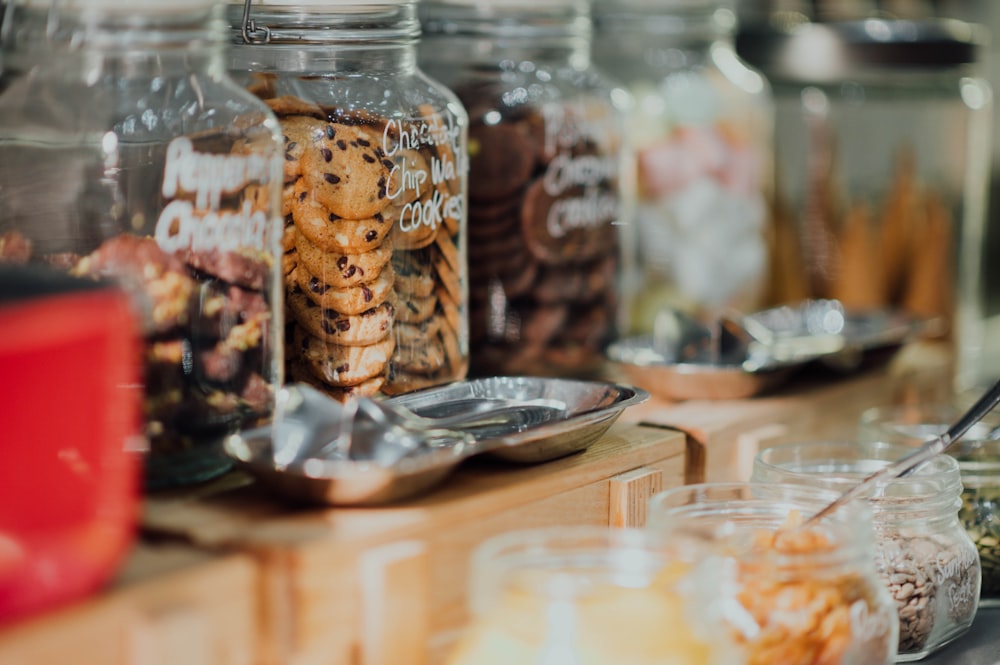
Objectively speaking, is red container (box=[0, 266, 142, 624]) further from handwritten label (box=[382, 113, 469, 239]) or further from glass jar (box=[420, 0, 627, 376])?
glass jar (box=[420, 0, 627, 376])

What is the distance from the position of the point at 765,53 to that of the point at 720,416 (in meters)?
0.59

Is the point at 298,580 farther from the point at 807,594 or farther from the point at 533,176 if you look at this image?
the point at 533,176

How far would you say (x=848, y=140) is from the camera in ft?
4.99

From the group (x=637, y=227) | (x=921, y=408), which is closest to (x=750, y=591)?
(x=921, y=408)

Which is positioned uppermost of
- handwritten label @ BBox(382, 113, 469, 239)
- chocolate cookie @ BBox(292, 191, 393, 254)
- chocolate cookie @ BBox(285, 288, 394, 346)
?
handwritten label @ BBox(382, 113, 469, 239)

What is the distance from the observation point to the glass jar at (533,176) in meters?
1.07

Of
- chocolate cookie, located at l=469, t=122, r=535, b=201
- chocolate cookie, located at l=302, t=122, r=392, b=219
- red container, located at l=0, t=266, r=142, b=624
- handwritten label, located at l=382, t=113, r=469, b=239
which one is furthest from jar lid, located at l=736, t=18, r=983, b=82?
red container, located at l=0, t=266, r=142, b=624

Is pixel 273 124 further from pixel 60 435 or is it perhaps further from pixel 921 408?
pixel 921 408

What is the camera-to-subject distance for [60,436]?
563 mm

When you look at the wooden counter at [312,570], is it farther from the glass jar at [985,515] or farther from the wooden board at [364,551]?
the glass jar at [985,515]

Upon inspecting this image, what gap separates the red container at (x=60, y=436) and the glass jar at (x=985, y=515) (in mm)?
632

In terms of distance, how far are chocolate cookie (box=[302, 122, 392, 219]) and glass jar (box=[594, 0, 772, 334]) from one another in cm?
42

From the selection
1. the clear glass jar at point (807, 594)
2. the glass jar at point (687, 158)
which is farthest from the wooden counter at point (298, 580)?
the glass jar at point (687, 158)

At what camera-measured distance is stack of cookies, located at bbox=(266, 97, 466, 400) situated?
2.85ft
